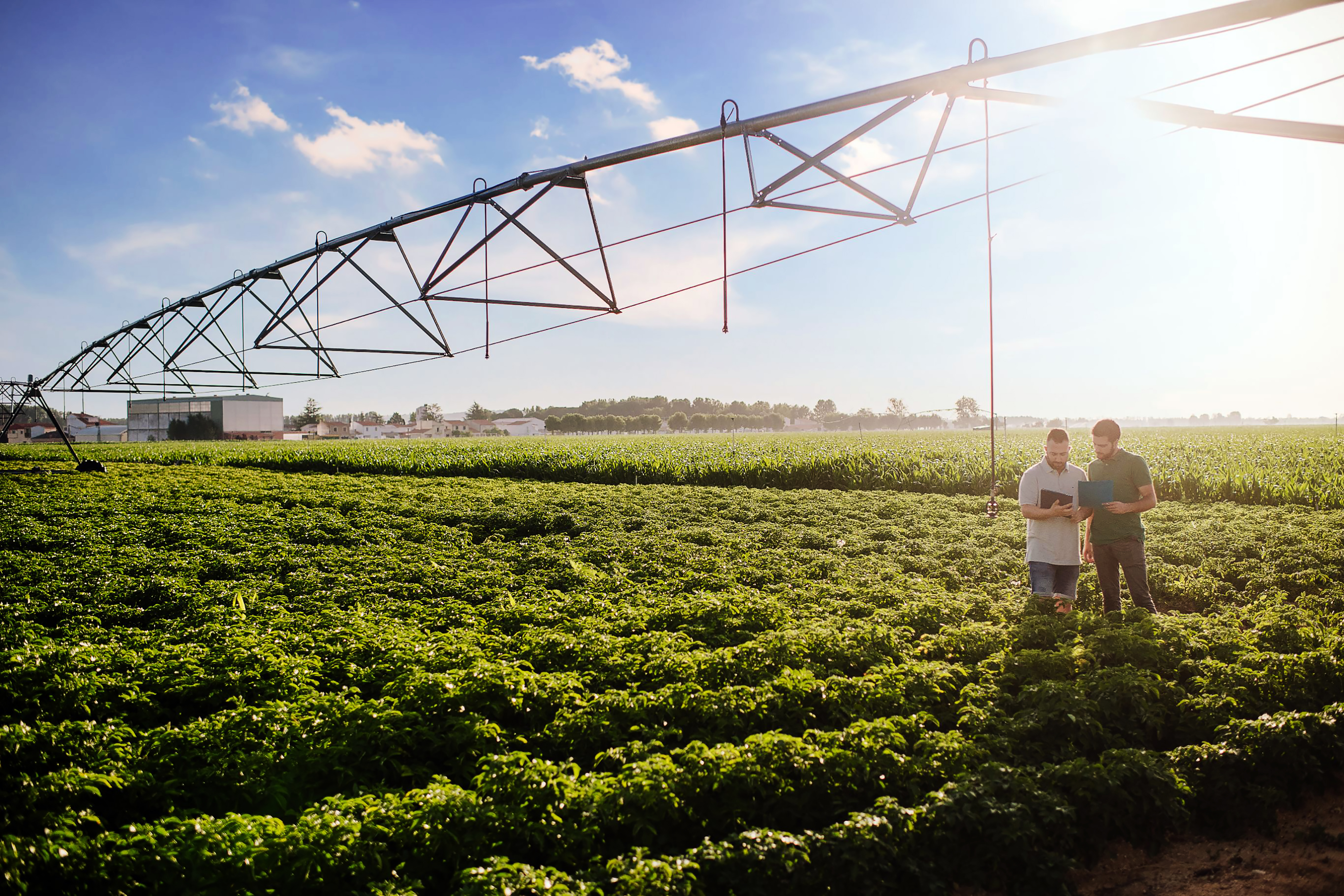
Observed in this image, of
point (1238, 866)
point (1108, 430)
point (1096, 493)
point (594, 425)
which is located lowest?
point (1238, 866)

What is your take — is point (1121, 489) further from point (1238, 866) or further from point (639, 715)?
point (639, 715)

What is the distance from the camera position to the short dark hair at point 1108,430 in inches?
297

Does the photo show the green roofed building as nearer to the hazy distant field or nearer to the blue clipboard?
the hazy distant field

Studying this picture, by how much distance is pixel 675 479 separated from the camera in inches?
1070

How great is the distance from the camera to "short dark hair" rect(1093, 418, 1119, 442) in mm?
7539

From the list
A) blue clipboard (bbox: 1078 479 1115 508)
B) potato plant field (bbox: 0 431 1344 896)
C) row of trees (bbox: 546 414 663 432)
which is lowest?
potato plant field (bbox: 0 431 1344 896)

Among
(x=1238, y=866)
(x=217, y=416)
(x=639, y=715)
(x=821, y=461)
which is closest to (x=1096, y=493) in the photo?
(x=1238, y=866)

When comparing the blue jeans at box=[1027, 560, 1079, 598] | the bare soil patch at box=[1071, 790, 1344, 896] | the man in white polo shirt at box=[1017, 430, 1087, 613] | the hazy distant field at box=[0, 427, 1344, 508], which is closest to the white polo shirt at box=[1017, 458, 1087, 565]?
the man in white polo shirt at box=[1017, 430, 1087, 613]

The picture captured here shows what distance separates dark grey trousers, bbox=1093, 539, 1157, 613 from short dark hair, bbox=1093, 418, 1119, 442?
1137 millimetres

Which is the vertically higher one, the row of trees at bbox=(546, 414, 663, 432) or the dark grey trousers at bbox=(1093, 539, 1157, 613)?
the row of trees at bbox=(546, 414, 663, 432)

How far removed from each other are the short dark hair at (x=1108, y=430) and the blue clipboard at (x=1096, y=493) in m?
0.48

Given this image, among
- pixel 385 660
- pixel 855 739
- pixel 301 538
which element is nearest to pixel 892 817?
pixel 855 739

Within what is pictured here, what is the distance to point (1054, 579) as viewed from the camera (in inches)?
314

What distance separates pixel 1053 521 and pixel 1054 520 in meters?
0.02
